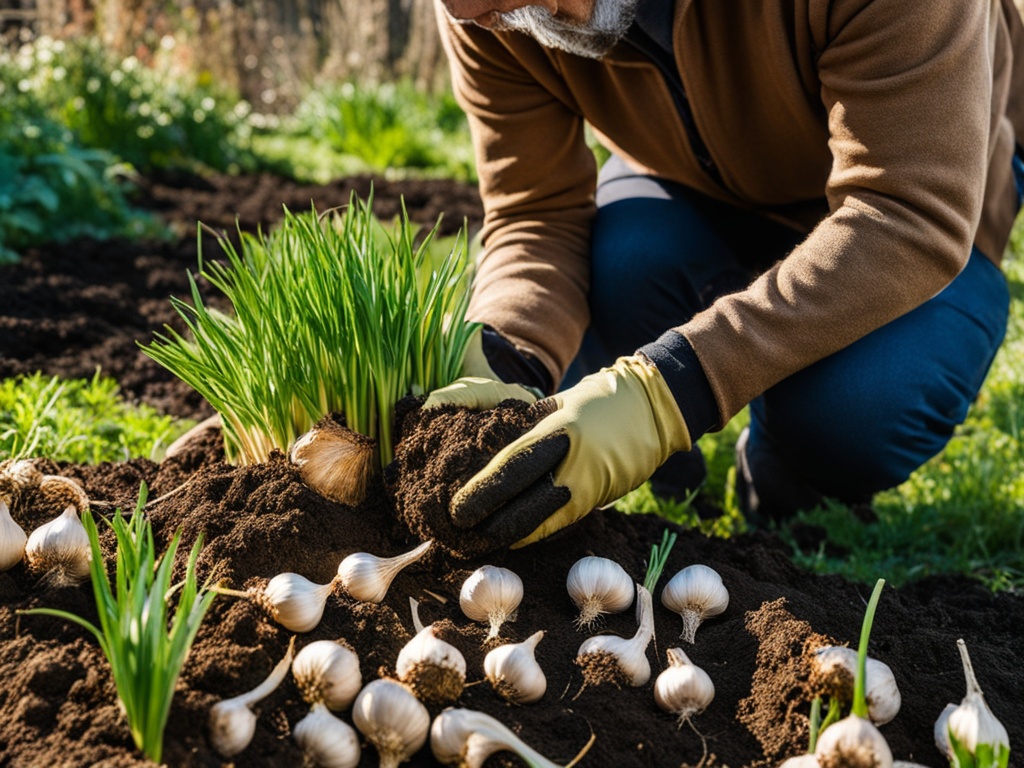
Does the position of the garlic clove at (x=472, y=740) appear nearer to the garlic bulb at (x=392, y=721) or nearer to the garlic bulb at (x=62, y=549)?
the garlic bulb at (x=392, y=721)

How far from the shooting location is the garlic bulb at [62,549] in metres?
1.53

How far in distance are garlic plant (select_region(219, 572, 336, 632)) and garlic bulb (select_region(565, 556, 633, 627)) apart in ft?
1.33

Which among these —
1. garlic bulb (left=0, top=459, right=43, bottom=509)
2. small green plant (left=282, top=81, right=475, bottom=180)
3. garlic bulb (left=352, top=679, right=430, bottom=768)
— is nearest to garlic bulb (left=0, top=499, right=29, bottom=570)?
garlic bulb (left=0, top=459, right=43, bottom=509)

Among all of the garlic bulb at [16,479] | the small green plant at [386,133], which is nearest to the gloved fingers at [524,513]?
the garlic bulb at [16,479]

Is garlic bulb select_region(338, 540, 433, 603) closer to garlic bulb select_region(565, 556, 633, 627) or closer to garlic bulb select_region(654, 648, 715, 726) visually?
garlic bulb select_region(565, 556, 633, 627)

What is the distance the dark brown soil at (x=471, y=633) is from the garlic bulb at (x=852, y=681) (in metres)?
0.05

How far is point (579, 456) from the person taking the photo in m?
1.68

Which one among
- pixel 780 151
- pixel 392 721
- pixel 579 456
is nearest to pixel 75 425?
pixel 579 456

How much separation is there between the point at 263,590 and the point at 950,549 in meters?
1.71

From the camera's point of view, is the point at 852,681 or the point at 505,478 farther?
the point at 505,478

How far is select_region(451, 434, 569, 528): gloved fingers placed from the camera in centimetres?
161

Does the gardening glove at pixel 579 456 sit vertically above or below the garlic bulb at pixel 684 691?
above

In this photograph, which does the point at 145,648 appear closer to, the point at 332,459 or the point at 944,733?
the point at 332,459

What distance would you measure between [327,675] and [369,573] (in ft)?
0.81
